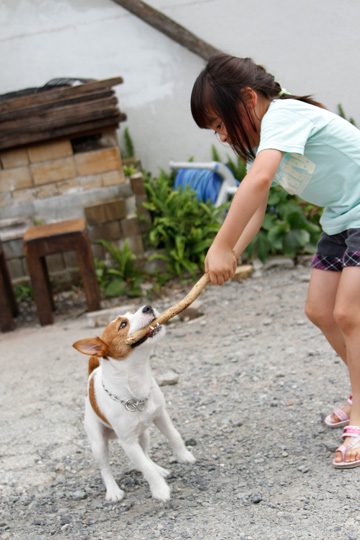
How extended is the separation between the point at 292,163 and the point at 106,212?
4.65m

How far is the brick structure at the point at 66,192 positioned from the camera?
7.09 meters

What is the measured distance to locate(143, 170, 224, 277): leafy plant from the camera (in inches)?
269

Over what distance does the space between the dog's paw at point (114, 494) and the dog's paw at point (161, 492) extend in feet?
0.77

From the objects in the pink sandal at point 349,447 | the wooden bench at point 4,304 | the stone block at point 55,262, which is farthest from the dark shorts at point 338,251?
the stone block at point 55,262

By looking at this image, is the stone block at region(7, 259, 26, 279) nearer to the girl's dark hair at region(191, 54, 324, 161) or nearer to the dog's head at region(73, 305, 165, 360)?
the dog's head at region(73, 305, 165, 360)

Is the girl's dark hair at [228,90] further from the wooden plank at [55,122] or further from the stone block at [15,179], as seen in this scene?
the stone block at [15,179]

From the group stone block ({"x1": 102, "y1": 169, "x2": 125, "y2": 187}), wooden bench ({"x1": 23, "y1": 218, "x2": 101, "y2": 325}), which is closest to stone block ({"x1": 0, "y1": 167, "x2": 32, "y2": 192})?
stone block ({"x1": 102, "y1": 169, "x2": 125, "y2": 187})

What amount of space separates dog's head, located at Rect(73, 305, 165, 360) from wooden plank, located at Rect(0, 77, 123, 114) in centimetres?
478

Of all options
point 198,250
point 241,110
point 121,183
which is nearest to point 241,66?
point 241,110

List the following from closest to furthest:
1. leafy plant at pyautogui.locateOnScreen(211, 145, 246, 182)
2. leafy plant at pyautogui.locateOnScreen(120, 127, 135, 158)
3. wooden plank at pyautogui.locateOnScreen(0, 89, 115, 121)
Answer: wooden plank at pyautogui.locateOnScreen(0, 89, 115, 121)
leafy plant at pyautogui.locateOnScreen(211, 145, 246, 182)
leafy plant at pyautogui.locateOnScreen(120, 127, 135, 158)

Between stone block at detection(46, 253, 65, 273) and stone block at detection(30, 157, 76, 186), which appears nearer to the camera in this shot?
stone block at detection(30, 157, 76, 186)

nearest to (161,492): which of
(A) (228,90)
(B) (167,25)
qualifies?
(A) (228,90)

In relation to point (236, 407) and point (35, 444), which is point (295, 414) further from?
point (35, 444)

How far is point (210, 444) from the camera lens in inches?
134
